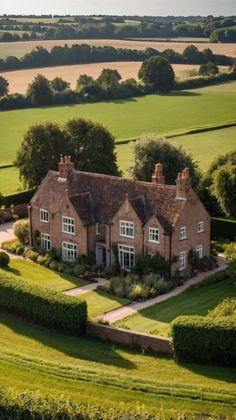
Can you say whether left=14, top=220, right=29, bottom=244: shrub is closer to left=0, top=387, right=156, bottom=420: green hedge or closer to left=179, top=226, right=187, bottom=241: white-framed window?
left=179, top=226, right=187, bottom=241: white-framed window

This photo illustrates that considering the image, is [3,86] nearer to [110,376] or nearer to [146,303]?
[146,303]

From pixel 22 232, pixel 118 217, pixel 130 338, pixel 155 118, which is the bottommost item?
pixel 22 232

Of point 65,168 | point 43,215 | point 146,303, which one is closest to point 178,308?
point 146,303

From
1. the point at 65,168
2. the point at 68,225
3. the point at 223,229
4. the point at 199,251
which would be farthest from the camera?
the point at 223,229

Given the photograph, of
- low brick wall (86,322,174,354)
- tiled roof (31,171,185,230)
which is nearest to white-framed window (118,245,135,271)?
tiled roof (31,171,185,230)

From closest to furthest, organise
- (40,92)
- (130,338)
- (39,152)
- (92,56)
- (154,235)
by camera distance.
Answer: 1. (130,338)
2. (154,235)
3. (39,152)
4. (40,92)
5. (92,56)

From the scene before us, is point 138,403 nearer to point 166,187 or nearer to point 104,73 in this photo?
point 166,187

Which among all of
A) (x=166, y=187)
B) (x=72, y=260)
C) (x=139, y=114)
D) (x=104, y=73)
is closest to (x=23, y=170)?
(x=72, y=260)
